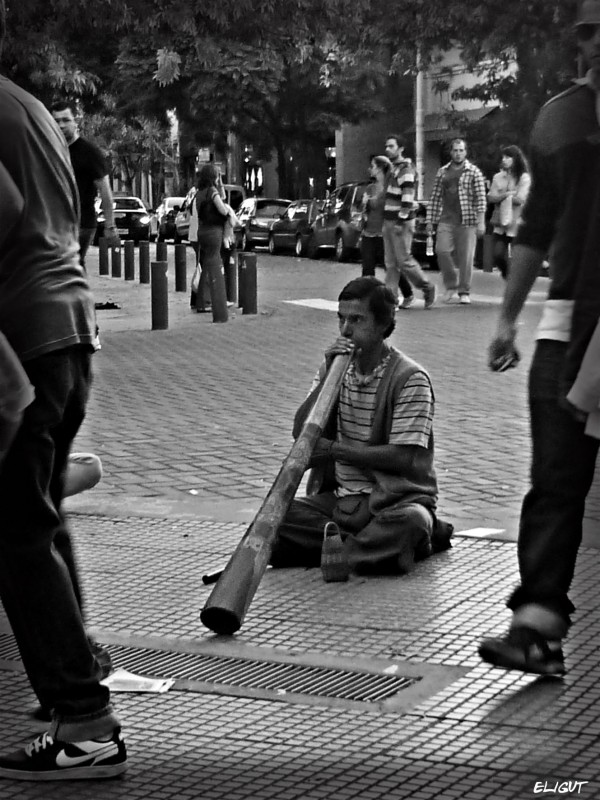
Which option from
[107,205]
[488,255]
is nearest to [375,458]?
[107,205]

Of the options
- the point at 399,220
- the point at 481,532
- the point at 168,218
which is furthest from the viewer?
the point at 168,218

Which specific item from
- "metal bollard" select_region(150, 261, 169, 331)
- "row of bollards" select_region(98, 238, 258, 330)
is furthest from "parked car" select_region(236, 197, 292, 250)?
"metal bollard" select_region(150, 261, 169, 331)

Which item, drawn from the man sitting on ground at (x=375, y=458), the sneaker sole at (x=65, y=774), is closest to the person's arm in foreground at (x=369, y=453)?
the man sitting on ground at (x=375, y=458)

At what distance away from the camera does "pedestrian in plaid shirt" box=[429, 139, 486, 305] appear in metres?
19.2

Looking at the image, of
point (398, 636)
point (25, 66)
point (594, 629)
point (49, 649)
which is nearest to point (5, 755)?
point (49, 649)

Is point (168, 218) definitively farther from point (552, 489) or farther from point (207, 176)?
point (552, 489)

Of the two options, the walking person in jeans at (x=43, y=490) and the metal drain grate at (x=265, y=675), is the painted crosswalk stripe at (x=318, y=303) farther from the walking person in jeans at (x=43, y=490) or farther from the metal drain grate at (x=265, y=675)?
the walking person in jeans at (x=43, y=490)

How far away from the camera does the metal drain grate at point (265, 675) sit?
469 cm

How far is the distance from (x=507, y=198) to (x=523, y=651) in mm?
16817

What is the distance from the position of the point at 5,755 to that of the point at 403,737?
1015 mm

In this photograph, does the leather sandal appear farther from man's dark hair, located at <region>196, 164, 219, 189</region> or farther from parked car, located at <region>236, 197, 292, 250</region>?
parked car, located at <region>236, 197, 292, 250</region>

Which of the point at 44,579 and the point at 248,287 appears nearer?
the point at 44,579

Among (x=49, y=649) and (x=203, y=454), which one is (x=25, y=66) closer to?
(x=203, y=454)

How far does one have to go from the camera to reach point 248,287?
752 inches
